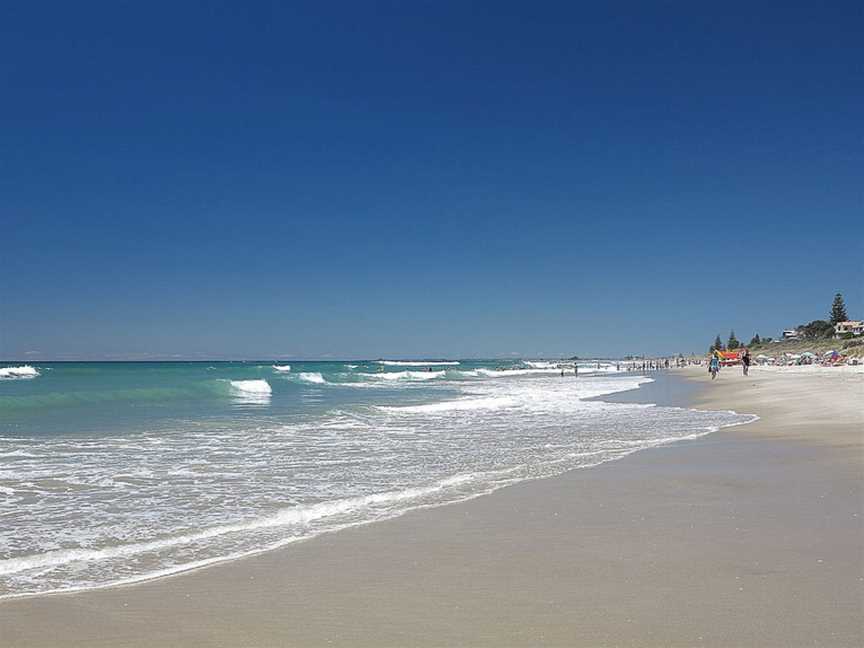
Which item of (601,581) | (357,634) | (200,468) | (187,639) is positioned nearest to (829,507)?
(601,581)

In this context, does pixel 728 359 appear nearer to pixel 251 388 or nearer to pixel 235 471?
pixel 251 388

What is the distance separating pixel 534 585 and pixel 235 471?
7.41 m

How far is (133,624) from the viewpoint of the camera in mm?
4582

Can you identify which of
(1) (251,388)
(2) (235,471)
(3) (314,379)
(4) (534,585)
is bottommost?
(3) (314,379)

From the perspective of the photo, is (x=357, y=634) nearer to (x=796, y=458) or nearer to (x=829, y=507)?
(x=829, y=507)

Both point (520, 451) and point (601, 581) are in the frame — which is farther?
point (520, 451)

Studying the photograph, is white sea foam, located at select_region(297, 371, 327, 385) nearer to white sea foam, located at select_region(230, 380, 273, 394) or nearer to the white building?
white sea foam, located at select_region(230, 380, 273, 394)

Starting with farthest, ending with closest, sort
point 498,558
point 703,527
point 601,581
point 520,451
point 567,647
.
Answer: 1. point 520,451
2. point 703,527
3. point 498,558
4. point 601,581
5. point 567,647

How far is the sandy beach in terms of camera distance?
14.3ft

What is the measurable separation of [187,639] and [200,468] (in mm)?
7805

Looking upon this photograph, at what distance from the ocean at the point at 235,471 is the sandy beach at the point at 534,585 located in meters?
0.82

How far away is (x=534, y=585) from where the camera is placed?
17.2 ft

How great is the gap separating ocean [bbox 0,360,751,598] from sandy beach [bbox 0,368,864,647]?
0.82m

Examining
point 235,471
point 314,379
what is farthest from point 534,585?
point 314,379
